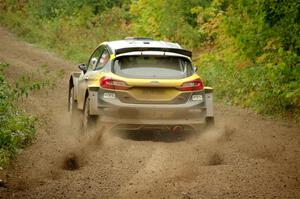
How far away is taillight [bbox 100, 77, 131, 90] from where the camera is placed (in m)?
10.7

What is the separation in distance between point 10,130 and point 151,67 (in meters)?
2.44

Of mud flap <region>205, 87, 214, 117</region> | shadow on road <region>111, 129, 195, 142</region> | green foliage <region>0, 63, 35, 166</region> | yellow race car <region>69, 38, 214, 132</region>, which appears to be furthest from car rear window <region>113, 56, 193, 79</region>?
green foliage <region>0, 63, 35, 166</region>

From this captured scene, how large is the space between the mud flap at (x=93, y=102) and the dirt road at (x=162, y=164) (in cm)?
37

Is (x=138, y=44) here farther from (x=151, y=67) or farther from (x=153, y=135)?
(x=153, y=135)

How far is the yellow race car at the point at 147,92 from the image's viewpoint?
10664 millimetres

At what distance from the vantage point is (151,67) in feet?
35.9

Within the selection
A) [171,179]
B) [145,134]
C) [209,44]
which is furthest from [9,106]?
[209,44]

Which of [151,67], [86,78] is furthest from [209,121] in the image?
[86,78]

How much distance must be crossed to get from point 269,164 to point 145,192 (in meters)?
2.31

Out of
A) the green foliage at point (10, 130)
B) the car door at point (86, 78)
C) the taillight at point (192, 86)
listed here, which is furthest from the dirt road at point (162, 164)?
the taillight at point (192, 86)

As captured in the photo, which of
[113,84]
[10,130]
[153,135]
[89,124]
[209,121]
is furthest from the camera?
[153,135]

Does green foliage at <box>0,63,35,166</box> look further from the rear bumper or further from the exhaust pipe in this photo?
the exhaust pipe

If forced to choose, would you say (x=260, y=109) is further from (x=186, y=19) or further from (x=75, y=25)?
(x=75, y=25)

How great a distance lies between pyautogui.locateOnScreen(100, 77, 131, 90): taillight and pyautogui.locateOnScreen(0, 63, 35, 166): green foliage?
4.61 feet
